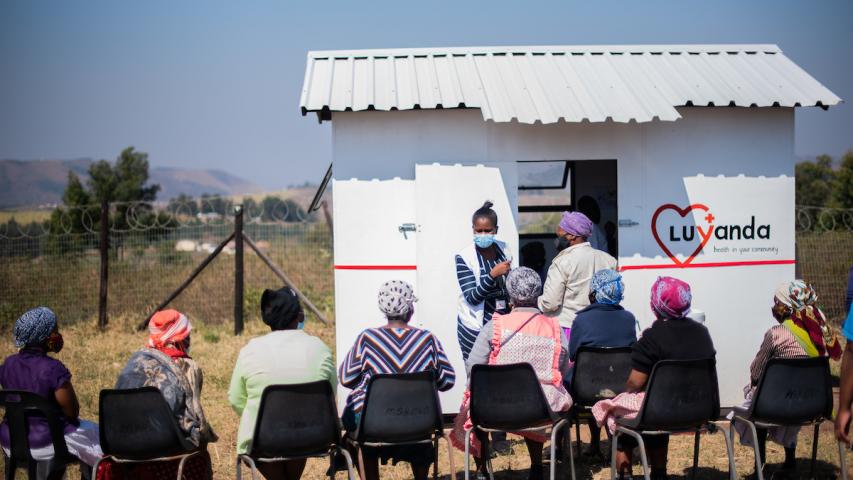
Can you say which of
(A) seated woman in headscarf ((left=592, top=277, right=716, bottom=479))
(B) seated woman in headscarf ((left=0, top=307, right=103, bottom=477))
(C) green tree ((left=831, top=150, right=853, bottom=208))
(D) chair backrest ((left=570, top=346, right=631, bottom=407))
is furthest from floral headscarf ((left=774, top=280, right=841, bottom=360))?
(C) green tree ((left=831, top=150, right=853, bottom=208))

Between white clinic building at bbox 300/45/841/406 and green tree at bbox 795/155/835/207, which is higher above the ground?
green tree at bbox 795/155/835/207

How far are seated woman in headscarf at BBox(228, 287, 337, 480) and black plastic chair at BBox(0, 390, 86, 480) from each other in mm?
991

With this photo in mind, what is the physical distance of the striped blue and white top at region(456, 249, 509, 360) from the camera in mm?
6312

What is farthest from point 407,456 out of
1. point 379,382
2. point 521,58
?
point 521,58

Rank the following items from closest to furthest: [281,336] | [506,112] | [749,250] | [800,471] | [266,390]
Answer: [266,390] < [281,336] < [800,471] < [506,112] < [749,250]

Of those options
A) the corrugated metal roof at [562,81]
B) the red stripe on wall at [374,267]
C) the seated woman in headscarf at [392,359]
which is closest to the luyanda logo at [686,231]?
the corrugated metal roof at [562,81]

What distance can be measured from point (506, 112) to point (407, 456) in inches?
120

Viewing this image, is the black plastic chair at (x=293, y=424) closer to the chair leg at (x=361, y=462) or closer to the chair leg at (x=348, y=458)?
the chair leg at (x=348, y=458)

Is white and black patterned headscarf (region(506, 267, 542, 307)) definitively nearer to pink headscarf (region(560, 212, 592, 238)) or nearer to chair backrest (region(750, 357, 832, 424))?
pink headscarf (region(560, 212, 592, 238))

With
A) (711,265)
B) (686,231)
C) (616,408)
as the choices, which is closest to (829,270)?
(711,265)

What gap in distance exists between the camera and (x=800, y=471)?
19.5 ft

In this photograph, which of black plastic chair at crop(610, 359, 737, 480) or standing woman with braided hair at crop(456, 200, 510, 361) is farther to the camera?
standing woman with braided hair at crop(456, 200, 510, 361)

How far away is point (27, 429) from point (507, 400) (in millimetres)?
2644

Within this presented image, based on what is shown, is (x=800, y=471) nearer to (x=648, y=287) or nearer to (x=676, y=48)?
(x=648, y=287)
